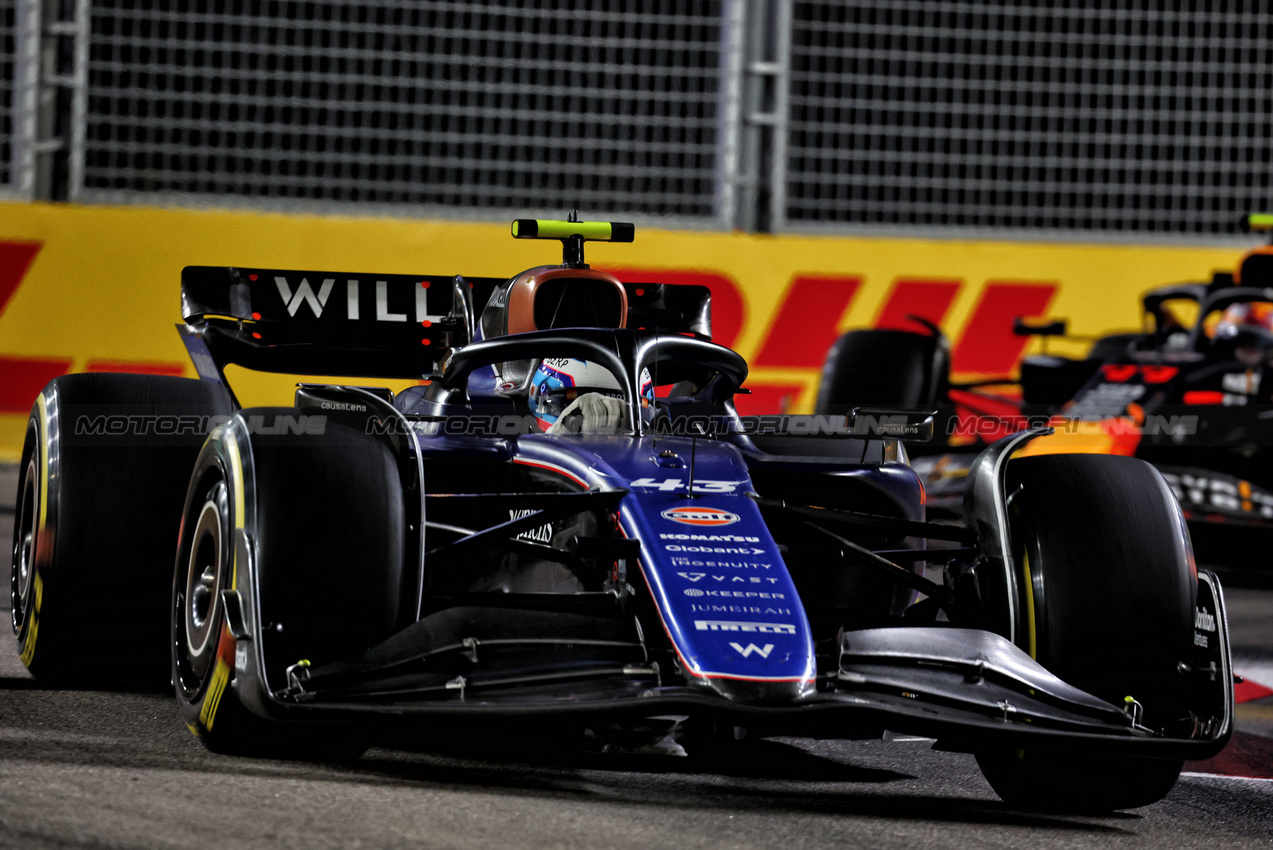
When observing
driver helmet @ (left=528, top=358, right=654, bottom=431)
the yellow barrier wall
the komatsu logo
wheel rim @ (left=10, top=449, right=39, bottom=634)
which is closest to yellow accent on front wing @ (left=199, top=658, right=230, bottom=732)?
wheel rim @ (left=10, top=449, right=39, bottom=634)

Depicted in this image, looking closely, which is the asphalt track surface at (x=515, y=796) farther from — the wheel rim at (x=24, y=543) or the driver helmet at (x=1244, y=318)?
Answer: the driver helmet at (x=1244, y=318)

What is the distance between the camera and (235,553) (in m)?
3.20

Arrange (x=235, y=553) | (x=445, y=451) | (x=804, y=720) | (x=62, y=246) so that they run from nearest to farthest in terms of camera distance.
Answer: (x=804, y=720), (x=235, y=553), (x=445, y=451), (x=62, y=246)

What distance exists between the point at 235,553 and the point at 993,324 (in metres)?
6.86

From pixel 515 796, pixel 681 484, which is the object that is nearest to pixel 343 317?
pixel 681 484

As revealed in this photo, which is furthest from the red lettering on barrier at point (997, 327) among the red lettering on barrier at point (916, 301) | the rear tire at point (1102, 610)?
the rear tire at point (1102, 610)

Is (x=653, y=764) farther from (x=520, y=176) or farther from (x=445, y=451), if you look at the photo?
(x=520, y=176)

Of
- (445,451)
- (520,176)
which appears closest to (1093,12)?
(520,176)

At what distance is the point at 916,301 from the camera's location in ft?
30.6

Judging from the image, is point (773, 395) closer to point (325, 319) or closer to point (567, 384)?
point (325, 319)

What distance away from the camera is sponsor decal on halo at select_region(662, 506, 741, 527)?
133 inches

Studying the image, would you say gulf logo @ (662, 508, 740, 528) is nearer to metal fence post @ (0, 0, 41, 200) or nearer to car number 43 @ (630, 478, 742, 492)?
car number 43 @ (630, 478, 742, 492)

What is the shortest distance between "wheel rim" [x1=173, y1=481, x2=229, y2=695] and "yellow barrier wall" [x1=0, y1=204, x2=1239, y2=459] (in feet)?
17.1

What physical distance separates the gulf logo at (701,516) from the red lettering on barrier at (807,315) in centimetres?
588
